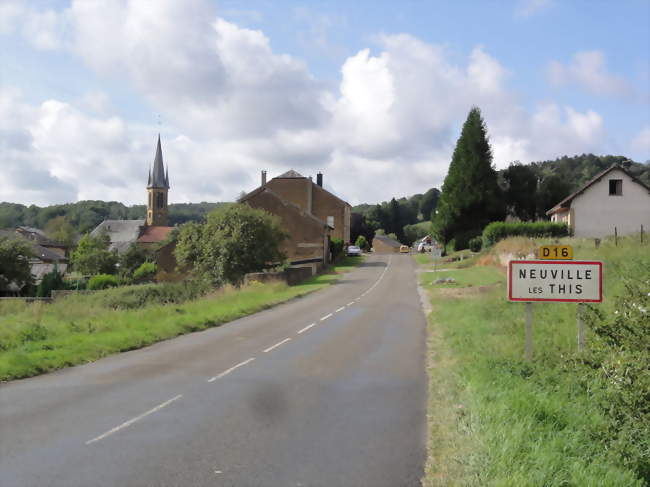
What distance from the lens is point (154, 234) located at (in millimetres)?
137875

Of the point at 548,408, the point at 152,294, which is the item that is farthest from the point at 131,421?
the point at 152,294

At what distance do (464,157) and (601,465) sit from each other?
63701 mm

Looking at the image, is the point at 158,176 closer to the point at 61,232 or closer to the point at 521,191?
the point at 61,232

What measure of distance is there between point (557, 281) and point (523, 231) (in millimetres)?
40899

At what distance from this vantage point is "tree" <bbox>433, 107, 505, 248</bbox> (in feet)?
215

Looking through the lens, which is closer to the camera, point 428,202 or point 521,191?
point 521,191

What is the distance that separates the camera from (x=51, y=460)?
625 cm

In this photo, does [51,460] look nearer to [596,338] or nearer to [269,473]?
[269,473]

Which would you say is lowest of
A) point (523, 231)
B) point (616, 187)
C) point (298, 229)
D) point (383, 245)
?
point (383, 245)

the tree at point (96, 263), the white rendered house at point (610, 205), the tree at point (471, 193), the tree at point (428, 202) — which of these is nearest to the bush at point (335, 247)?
the tree at point (471, 193)

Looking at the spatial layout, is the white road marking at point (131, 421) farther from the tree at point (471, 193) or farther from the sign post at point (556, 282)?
the tree at point (471, 193)

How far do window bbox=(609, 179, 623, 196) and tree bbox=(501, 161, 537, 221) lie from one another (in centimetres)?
2165

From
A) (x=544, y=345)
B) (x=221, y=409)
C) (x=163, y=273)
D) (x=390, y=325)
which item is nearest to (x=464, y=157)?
(x=163, y=273)

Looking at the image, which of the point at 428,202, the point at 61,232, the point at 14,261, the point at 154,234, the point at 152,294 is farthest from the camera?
the point at 428,202
